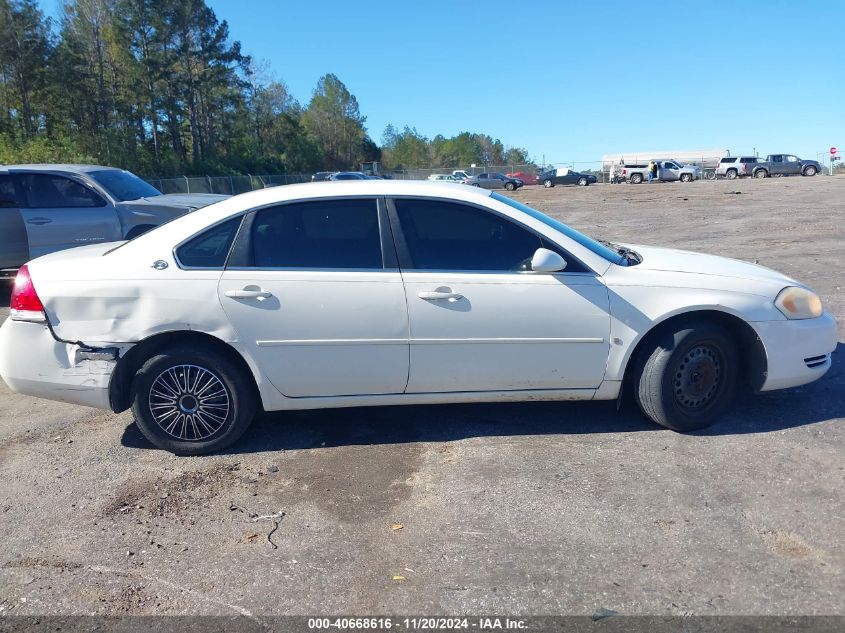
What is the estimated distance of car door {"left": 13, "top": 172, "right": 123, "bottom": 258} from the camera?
8.98 metres

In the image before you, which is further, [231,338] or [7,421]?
[7,421]

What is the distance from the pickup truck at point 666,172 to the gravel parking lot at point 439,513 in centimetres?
5066

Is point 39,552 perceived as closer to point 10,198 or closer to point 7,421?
point 7,421

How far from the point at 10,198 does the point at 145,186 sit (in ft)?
6.66

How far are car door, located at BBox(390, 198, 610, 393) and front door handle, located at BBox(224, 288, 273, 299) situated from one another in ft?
2.74

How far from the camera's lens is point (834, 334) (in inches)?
178

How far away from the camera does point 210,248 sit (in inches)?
166

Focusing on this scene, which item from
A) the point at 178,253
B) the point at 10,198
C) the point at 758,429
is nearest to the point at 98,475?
the point at 178,253

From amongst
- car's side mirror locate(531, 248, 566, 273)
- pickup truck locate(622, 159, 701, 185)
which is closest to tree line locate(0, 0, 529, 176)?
pickup truck locate(622, 159, 701, 185)

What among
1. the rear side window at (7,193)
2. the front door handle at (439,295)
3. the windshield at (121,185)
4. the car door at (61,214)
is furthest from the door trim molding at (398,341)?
the rear side window at (7,193)

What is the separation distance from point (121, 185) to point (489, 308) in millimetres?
7640

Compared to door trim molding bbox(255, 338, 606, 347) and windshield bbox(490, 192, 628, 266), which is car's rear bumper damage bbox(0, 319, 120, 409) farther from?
windshield bbox(490, 192, 628, 266)

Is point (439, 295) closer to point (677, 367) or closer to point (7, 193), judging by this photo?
point (677, 367)

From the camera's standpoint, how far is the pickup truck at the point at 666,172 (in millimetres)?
52219
